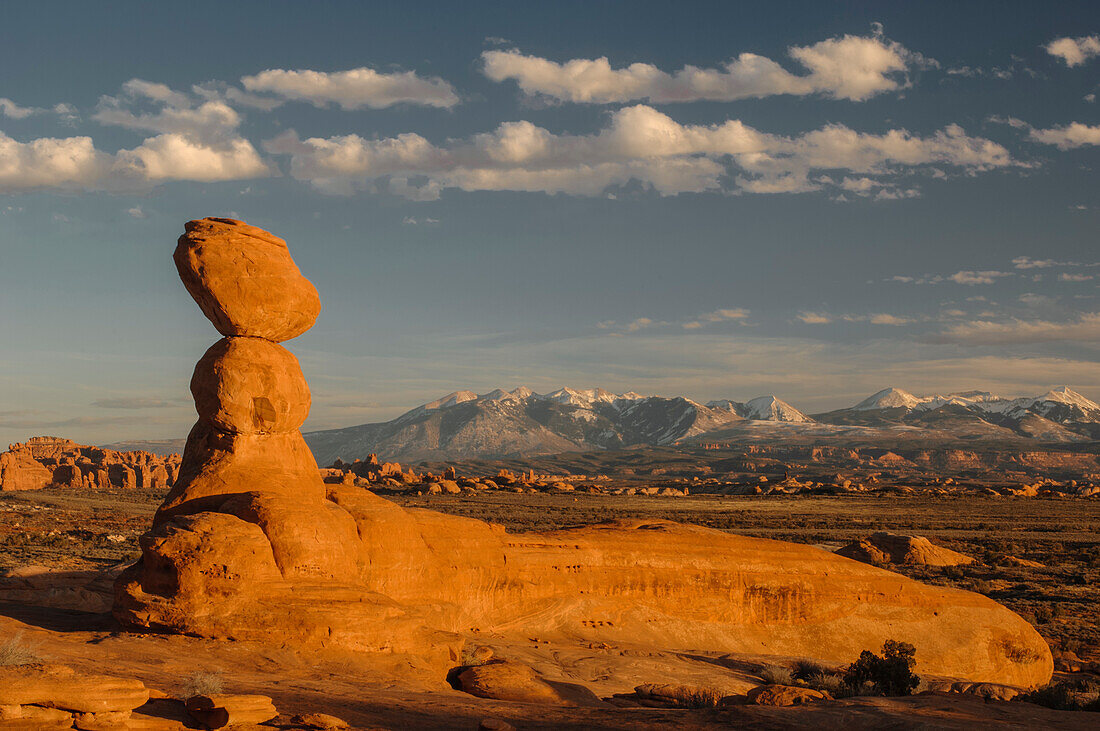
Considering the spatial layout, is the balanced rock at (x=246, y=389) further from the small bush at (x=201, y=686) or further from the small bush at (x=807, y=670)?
the small bush at (x=807, y=670)

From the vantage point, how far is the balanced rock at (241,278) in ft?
58.4

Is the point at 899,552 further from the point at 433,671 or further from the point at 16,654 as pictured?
the point at 16,654

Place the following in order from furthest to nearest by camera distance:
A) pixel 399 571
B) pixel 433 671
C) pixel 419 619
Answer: pixel 399 571, pixel 419 619, pixel 433 671

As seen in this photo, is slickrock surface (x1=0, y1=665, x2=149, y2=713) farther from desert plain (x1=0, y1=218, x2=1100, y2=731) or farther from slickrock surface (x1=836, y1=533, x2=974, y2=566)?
slickrock surface (x1=836, y1=533, x2=974, y2=566)

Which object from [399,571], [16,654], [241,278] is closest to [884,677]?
[399,571]

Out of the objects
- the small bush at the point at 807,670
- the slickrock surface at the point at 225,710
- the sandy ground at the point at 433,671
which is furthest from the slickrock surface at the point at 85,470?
the slickrock surface at the point at 225,710

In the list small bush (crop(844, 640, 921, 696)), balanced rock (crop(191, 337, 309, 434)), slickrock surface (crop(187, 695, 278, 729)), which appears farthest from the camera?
balanced rock (crop(191, 337, 309, 434))

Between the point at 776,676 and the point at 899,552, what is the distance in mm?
22574

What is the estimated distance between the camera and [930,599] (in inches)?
878

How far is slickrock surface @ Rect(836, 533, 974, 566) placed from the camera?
35938 mm

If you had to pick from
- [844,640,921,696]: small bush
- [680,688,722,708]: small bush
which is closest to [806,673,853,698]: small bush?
[844,640,921,696]: small bush

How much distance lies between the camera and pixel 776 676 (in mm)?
17344

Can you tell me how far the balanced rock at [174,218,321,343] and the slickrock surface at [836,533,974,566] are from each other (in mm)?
26301

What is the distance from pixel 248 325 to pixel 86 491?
3273 inches
